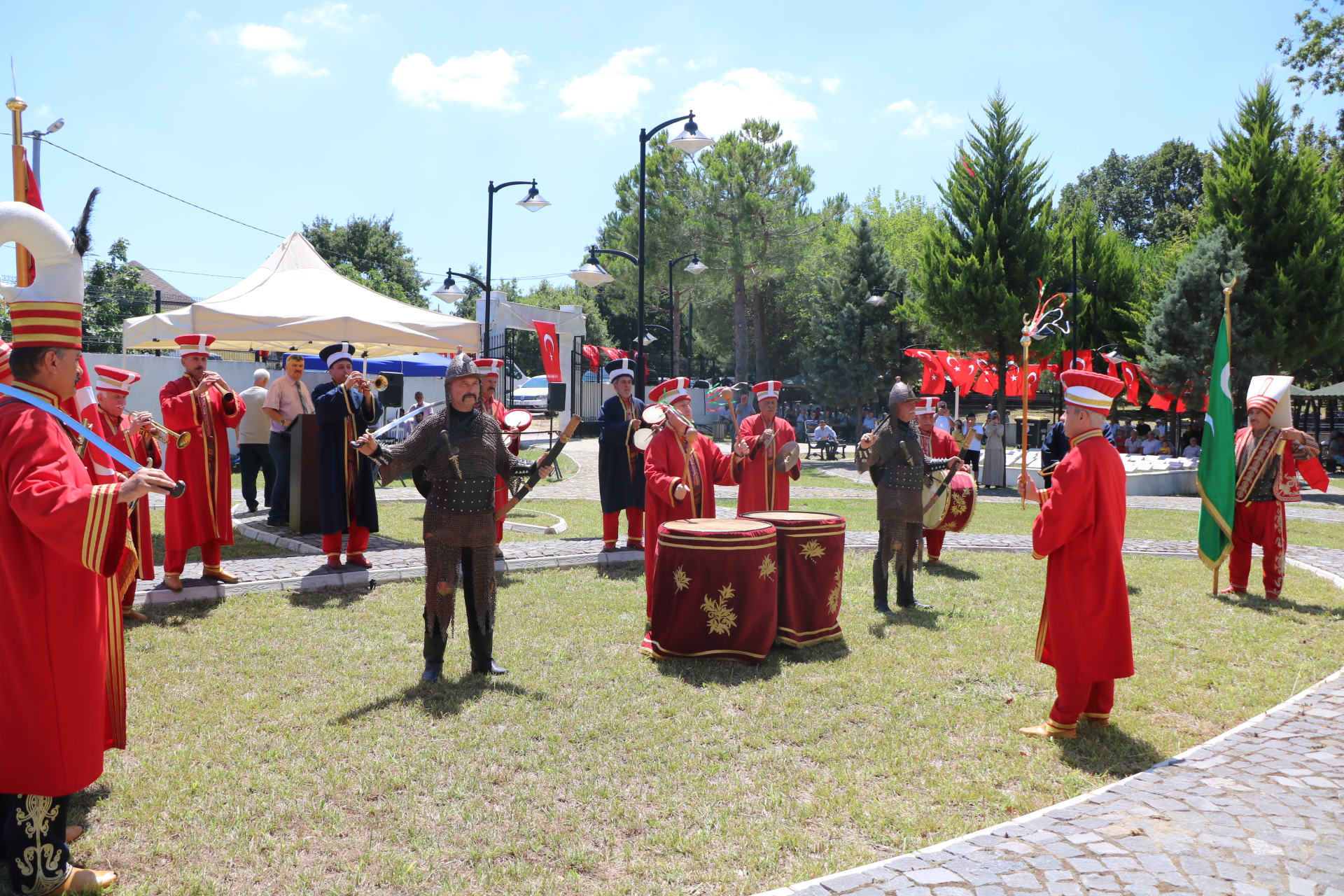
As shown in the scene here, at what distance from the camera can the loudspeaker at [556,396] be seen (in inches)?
943

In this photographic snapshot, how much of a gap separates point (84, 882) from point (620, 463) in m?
7.42

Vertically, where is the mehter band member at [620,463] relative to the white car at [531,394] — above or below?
below

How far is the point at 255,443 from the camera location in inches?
510

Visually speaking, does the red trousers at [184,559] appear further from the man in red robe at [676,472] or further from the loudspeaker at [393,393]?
the loudspeaker at [393,393]

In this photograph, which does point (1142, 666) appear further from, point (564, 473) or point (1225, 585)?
point (564, 473)

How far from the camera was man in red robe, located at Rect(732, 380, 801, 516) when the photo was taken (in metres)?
8.38

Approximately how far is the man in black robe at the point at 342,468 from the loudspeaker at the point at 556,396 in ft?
46.4

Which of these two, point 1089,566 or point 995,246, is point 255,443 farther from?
point 995,246

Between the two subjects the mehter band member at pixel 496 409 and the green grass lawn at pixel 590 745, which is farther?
the mehter band member at pixel 496 409

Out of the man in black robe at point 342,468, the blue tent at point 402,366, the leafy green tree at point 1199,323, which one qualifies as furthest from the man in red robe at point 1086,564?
the leafy green tree at point 1199,323

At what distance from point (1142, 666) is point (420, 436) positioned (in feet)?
17.3

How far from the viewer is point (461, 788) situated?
171 inches

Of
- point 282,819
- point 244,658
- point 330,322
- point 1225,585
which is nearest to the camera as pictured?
point 282,819

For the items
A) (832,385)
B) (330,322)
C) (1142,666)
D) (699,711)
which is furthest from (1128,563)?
(832,385)
